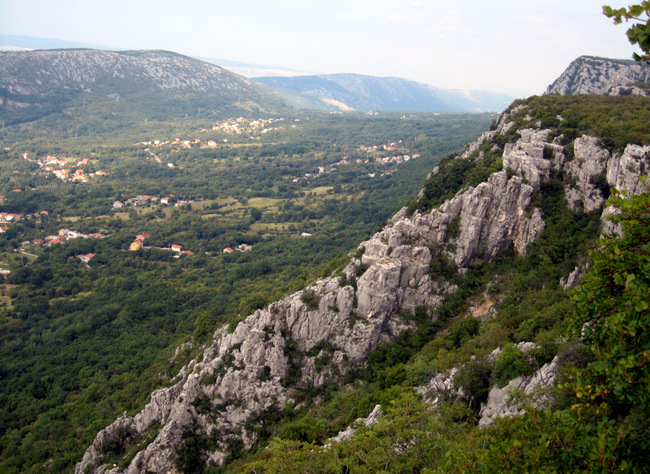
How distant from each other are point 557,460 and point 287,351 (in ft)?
94.7

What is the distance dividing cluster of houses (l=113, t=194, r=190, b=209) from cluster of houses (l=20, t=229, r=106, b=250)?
22.6 metres

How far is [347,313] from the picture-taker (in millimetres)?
37500

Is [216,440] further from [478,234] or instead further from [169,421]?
[478,234]

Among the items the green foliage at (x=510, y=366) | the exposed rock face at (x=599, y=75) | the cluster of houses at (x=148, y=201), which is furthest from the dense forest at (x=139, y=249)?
the exposed rock face at (x=599, y=75)

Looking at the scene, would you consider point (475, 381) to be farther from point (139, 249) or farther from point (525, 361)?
point (139, 249)

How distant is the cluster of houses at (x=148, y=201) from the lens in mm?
124575

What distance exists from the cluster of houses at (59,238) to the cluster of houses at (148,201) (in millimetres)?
22612

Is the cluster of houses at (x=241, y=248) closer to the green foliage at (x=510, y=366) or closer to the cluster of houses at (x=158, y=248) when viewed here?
the cluster of houses at (x=158, y=248)

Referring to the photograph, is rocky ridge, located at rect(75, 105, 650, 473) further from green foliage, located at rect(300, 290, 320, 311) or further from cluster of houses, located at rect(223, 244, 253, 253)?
cluster of houses, located at rect(223, 244, 253, 253)

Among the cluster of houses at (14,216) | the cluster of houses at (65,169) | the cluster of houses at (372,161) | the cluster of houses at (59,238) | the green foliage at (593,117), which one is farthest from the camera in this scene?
the cluster of houses at (372,161)

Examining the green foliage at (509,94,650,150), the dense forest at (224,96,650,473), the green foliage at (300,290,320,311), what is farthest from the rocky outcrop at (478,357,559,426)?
the green foliage at (509,94,650,150)

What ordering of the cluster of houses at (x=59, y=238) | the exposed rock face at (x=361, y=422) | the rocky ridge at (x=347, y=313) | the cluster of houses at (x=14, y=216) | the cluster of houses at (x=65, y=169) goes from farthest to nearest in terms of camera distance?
the cluster of houses at (x=65, y=169) → the cluster of houses at (x=14, y=216) → the cluster of houses at (x=59, y=238) → the rocky ridge at (x=347, y=313) → the exposed rock face at (x=361, y=422)

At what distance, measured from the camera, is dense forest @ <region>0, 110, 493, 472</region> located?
44750mm

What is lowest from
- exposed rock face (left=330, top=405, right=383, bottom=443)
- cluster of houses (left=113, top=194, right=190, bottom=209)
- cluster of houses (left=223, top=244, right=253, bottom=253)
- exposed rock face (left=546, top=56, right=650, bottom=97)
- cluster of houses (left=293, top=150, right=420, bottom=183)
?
cluster of houses (left=223, top=244, right=253, bottom=253)
